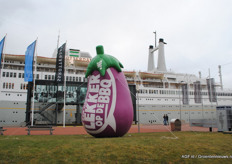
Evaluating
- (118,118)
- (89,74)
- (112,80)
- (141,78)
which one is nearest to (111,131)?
(118,118)

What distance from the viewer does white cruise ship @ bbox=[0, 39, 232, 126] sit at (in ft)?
79.7

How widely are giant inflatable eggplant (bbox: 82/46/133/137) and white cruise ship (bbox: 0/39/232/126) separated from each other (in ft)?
34.7

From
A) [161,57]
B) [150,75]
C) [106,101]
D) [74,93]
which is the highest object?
[161,57]

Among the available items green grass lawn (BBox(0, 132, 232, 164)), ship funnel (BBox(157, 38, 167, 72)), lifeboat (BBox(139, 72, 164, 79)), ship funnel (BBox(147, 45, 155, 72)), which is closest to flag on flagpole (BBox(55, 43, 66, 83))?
green grass lawn (BBox(0, 132, 232, 164))

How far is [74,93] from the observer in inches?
977

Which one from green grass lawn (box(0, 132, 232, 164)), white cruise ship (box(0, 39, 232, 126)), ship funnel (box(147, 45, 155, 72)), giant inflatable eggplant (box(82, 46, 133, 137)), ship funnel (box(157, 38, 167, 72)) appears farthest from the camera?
ship funnel (box(147, 45, 155, 72))

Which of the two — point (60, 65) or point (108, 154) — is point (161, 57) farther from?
point (108, 154)

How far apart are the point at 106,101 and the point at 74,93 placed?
18.2 meters

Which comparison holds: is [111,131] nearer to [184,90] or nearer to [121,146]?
Answer: [121,146]

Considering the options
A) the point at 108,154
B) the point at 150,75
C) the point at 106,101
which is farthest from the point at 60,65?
the point at 150,75

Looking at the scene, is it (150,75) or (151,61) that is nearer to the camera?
(150,75)

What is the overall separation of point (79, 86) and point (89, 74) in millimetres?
16856

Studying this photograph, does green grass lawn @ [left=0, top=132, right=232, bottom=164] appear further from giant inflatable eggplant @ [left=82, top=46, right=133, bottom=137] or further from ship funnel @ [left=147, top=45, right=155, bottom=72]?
ship funnel @ [left=147, top=45, right=155, bottom=72]

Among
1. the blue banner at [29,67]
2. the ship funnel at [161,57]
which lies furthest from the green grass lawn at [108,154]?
the ship funnel at [161,57]
